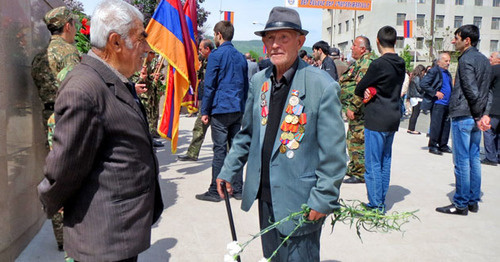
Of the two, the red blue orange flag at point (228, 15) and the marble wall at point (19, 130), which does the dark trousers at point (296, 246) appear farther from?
the red blue orange flag at point (228, 15)

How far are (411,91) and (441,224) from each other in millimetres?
9595

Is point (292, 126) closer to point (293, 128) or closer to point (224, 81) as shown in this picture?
point (293, 128)

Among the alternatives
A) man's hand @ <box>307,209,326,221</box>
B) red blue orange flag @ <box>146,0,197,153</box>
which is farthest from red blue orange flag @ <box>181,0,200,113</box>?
man's hand @ <box>307,209,326,221</box>

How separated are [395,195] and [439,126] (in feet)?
13.4

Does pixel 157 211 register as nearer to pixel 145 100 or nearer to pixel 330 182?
pixel 330 182

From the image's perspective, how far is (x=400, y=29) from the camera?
52.8 metres

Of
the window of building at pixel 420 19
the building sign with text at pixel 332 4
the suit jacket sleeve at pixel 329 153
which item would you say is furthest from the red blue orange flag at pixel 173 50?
the window of building at pixel 420 19

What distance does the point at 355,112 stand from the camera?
20.7 ft

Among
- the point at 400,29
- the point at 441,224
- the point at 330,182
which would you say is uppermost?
the point at 400,29

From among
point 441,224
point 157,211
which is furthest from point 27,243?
point 441,224

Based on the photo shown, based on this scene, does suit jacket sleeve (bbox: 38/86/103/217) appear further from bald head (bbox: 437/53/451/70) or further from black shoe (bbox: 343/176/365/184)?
bald head (bbox: 437/53/451/70)

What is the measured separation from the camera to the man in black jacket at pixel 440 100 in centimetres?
909

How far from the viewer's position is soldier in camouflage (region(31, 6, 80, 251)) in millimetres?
3684

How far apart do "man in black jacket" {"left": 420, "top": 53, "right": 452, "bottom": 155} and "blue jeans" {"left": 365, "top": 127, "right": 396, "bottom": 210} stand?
493 cm
